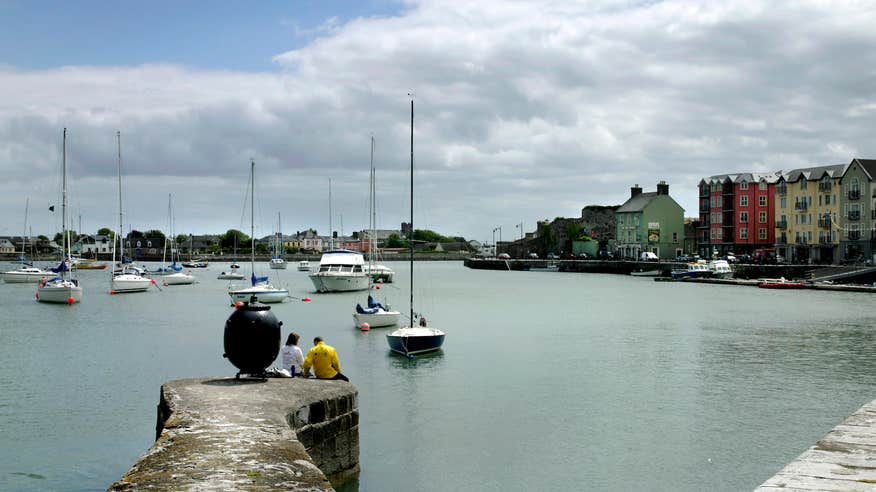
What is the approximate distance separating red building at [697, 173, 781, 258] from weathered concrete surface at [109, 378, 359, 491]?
119300mm

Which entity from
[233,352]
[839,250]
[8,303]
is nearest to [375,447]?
[233,352]

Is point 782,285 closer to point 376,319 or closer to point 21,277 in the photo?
point 376,319

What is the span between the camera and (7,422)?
22172 mm

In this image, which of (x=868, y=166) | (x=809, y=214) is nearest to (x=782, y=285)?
(x=868, y=166)

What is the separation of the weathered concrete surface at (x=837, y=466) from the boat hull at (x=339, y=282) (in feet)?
216

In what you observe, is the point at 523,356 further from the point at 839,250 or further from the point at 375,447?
the point at 839,250

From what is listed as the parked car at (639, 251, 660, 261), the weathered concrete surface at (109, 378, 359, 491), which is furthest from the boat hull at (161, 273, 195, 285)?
the weathered concrete surface at (109, 378, 359, 491)

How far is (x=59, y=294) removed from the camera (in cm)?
6969

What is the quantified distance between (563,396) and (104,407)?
48.1ft

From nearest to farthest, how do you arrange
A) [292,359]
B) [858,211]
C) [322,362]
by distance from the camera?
[322,362] → [292,359] → [858,211]

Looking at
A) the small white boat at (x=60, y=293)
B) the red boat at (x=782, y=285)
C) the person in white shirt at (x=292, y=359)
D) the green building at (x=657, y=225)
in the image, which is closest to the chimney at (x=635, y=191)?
the green building at (x=657, y=225)

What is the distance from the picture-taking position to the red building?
12550cm

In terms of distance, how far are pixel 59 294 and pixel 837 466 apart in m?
70.1

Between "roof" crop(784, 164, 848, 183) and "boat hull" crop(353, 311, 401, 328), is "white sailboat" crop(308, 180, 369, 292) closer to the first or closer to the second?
"boat hull" crop(353, 311, 401, 328)
